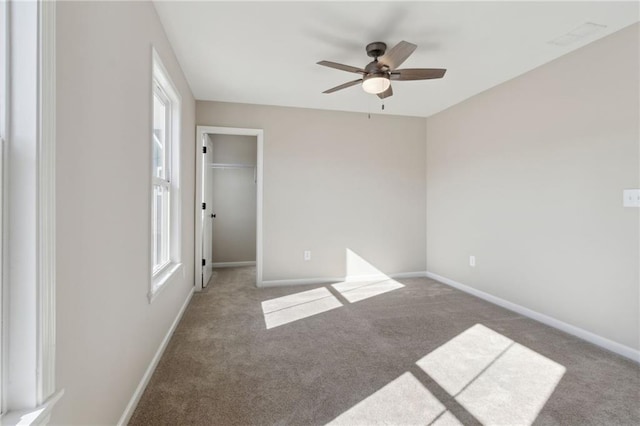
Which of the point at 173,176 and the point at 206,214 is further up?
the point at 173,176

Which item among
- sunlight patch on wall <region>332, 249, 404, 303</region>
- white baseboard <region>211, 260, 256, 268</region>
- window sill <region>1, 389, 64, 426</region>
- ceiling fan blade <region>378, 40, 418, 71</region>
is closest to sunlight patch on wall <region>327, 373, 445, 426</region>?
window sill <region>1, 389, 64, 426</region>

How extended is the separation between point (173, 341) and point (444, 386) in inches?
79.2

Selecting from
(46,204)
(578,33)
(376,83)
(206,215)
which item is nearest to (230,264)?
(206,215)

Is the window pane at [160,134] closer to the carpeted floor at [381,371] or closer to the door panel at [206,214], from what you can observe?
the door panel at [206,214]

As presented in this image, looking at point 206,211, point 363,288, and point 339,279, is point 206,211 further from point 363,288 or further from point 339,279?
point 363,288

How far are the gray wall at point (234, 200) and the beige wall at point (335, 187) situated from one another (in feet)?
4.97

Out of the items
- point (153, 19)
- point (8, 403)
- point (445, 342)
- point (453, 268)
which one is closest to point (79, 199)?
point (8, 403)

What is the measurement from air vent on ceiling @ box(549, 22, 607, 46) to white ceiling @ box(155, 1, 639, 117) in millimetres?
49

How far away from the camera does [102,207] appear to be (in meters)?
1.27

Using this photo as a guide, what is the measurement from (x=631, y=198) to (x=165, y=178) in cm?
368

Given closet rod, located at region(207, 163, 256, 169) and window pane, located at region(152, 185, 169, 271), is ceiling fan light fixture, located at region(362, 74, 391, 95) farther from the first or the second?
closet rod, located at region(207, 163, 256, 169)

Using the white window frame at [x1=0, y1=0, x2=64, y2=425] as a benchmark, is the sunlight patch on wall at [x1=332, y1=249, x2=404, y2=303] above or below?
below

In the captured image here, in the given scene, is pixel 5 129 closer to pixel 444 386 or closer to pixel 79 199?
pixel 79 199

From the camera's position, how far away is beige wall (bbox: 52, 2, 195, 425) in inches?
39.1
